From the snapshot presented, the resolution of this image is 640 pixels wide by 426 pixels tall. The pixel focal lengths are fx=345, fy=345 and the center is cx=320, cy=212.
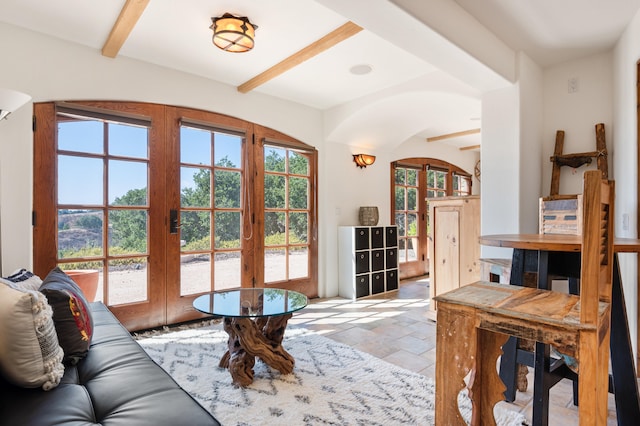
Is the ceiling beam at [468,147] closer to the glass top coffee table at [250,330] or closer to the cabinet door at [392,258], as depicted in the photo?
the cabinet door at [392,258]

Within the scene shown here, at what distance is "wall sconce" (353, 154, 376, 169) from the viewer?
475cm

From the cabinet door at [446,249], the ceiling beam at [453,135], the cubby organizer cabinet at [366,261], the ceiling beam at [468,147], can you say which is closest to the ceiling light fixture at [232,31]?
the cabinet door at [446,249]

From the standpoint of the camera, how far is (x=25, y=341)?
3.82 feet

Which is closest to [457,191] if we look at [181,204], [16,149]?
[181,204]

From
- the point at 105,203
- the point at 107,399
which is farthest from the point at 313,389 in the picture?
the point at 105,203

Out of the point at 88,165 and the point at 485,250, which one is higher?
the point at 88,165

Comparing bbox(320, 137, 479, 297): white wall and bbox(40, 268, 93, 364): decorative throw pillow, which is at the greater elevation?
bbox(320, 137, 479, 297): white wall

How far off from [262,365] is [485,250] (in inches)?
82.6

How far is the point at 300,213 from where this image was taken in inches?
171

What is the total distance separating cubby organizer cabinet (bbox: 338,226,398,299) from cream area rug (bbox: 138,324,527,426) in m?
1.65

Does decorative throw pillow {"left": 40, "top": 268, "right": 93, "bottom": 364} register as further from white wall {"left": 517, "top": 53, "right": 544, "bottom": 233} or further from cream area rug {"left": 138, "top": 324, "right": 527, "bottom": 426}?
white wall {"left": 517, "top": 53, "right": 544, "bottom": 233}

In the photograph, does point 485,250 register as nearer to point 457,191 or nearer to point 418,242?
point 418,242

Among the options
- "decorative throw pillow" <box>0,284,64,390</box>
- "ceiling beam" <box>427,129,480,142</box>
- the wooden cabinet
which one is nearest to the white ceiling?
the wooden cabinet

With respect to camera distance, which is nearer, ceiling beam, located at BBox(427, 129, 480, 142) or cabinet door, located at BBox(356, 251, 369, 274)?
cabinet door, located at BBox(356, 251, 369, 274)
